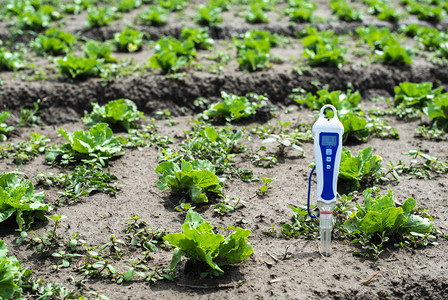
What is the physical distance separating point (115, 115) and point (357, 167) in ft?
8.98

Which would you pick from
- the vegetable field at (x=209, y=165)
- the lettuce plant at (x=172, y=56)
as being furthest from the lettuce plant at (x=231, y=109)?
the lettuce plant at (x=172, y=56)

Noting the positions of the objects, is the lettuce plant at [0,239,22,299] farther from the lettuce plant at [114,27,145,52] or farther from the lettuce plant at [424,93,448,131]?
the lettuce plant at [114,27,145,52]

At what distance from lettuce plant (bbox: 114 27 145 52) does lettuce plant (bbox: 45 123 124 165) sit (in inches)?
122

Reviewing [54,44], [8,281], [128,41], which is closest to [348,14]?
[128,41]

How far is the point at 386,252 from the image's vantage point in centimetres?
340

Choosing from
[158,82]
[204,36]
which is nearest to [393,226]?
[158,82]

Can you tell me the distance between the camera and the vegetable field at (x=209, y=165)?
315 centimetres

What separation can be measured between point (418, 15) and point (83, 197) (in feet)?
31.9

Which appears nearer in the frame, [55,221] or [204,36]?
[55,221]

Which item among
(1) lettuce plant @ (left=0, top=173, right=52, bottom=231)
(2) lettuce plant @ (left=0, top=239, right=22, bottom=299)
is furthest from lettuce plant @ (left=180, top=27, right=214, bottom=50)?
(2) lettuce plant @ (left=0, top=239, right=22, bottom=299)

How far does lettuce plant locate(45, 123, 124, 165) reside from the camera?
4562 mm

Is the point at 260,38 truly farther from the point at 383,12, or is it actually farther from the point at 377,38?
the point at 383,12

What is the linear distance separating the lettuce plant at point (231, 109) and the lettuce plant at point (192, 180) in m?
1.48

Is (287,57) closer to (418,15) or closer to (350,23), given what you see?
(350,23)
